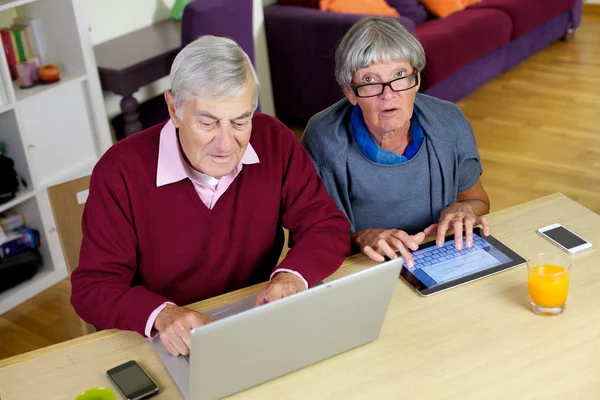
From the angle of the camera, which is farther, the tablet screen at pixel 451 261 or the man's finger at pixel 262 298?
the tablet screen at pixel 451 261

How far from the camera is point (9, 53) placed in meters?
3.07

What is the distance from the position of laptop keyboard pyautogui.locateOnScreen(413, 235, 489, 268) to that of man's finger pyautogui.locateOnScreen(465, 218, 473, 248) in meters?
0.01

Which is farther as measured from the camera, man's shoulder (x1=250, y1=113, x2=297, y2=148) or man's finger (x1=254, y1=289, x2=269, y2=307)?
man's shoulder (x1=250, y1=113, x2=297, y2=148)

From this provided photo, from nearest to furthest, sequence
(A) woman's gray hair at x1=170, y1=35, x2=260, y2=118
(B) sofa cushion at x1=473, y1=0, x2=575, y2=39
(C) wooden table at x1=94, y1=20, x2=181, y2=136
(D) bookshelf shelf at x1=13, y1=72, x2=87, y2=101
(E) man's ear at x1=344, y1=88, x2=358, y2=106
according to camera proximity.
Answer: (A) woman's gray hair at x1=170, y1=35, x2=260, y2=118
(E) man's ear at x1=344, y1=88, x2=358, y2=106
(D) bookshelf shelf at x1=13, y1=72, x2=87, y2=101
(C) wooden table at x1=94, y1=20, x2=181, y2=136
(B) sofa cushion at x1=473, y1=0, x2=575, y2=39

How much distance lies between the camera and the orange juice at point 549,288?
4.99ft

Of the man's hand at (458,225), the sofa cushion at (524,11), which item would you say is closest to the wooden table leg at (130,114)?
the man's hand at (458,225)

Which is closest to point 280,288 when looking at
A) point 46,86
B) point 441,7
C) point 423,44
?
point 46,86

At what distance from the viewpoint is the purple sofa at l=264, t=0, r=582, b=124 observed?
13.6ft

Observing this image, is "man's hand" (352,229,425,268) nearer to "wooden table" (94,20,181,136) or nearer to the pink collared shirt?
the pink collared shirt

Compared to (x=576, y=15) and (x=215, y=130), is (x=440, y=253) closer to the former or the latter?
(x=215, y=130)

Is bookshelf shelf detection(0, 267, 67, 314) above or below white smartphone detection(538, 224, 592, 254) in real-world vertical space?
below

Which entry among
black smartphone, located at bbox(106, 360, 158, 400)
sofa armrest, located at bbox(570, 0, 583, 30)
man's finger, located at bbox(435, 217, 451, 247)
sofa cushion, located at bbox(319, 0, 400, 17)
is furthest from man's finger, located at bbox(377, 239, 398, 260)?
sofa armrest, located at bbox(570, 0, 583, 30)

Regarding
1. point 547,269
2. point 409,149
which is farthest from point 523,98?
point 547,269

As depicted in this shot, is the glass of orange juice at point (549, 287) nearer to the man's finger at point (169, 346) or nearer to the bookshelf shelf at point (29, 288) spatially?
the man's finger at point (169, 346)
